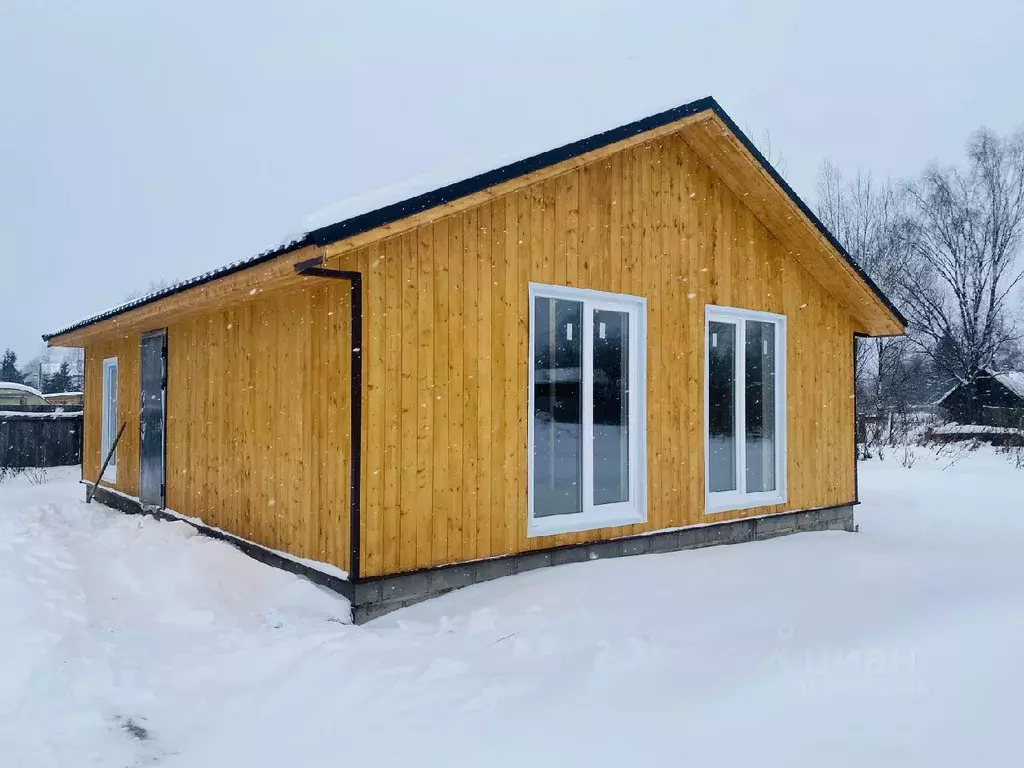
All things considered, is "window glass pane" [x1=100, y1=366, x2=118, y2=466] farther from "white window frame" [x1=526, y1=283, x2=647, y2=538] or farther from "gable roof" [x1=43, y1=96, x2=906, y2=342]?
"white window frame" [x1=526, y1=283, x2=647, y2=538]

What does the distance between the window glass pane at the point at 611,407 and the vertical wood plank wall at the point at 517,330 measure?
0.81ft

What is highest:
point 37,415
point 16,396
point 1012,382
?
point 1012,382

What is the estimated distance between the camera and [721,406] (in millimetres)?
7379

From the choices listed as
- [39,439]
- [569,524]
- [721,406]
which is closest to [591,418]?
[569,524]

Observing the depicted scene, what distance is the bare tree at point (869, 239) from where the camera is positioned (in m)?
23.5

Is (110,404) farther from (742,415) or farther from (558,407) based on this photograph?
(742,415)

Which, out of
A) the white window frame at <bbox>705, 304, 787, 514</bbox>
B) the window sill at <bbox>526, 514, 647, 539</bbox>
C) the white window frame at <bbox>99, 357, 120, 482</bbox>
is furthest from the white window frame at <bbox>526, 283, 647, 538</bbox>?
the white window frame at <bbox>99, 357, 120, 482</bbox>

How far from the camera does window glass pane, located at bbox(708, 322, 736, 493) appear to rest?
7277 mm

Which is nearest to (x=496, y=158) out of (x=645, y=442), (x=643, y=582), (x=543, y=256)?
(x=543, y=256)

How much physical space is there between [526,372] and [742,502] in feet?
9.81

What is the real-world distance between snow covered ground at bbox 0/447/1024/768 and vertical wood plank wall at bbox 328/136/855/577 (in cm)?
57

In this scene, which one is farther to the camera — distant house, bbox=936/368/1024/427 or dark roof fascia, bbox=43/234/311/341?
distant house, bbox=936/368/1024/427

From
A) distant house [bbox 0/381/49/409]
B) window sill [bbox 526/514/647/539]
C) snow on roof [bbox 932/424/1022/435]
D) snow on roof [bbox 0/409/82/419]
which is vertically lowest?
snow on roof [bbox 932/424/1022/435]

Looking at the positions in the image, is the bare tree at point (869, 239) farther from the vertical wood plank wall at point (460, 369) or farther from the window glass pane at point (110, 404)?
the window glass pane at point (110, 404)
